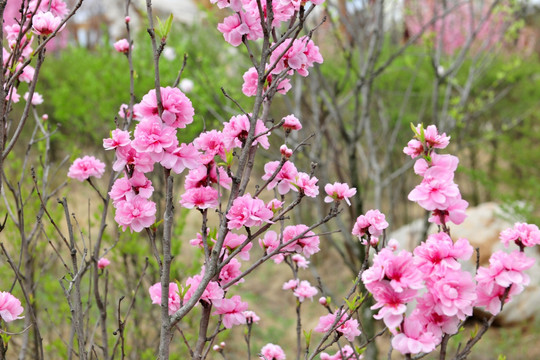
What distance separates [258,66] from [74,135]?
26.3ft

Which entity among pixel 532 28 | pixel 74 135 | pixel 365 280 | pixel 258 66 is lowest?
pixel 365 280

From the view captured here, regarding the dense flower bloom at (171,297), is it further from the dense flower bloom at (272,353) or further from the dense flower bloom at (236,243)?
the dense flower bloom at (272,353)

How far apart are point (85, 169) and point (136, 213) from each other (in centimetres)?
68

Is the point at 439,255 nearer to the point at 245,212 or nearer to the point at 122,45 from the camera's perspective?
the point at 245,212

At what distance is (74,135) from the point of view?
8711 millimetres

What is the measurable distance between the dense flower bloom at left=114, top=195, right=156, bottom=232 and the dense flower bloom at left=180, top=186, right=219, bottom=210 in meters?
0.09

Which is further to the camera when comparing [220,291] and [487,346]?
[487,346]

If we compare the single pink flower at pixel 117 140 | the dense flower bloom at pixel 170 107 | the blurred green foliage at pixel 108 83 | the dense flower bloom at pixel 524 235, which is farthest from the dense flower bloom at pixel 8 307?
the blurred green foliage at pixel 108 83

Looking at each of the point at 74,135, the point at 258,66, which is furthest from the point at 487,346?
the point at 74,135

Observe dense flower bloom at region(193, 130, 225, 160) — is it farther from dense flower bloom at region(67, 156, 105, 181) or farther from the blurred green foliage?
the blurred green foliage

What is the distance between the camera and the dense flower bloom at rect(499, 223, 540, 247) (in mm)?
1252

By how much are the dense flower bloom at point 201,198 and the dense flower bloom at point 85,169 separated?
2.12ft

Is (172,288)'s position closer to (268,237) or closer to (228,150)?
(268,237)

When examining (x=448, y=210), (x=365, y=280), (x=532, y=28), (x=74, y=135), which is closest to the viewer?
(x=365, y=280)
